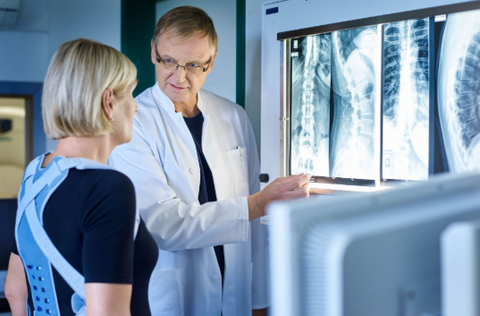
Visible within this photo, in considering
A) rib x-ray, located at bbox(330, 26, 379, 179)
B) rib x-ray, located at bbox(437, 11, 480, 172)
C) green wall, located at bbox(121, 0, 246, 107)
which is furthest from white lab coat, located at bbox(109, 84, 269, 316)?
green wall, located at bbox(121, 0, 246, 107)

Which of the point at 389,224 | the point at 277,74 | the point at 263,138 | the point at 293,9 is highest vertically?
the point at 293,9

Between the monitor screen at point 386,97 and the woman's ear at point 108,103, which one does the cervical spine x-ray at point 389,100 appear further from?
the woman's ear at point 108,103

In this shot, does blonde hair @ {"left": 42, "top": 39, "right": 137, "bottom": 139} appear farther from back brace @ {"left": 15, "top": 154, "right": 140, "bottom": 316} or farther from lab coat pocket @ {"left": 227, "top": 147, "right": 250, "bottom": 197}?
lab coat pocket @ {"left": 227, "top": 147, "right": 250, "bottom": 197}

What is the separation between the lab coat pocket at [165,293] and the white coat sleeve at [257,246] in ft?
1.14

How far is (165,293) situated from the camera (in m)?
1.34

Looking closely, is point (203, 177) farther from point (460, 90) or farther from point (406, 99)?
point (460, 90)

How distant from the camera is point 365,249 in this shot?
446 mm

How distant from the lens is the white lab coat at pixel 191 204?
1286 mm

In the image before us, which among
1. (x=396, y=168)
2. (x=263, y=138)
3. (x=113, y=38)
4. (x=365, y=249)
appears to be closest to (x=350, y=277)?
(x=365, y=249)

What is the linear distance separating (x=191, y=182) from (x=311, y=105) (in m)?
0.41

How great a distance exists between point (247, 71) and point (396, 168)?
66 cm

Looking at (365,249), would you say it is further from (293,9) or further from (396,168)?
(293,9)

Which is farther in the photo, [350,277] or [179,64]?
[179,64]

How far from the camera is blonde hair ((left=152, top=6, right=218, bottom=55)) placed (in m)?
1.35
